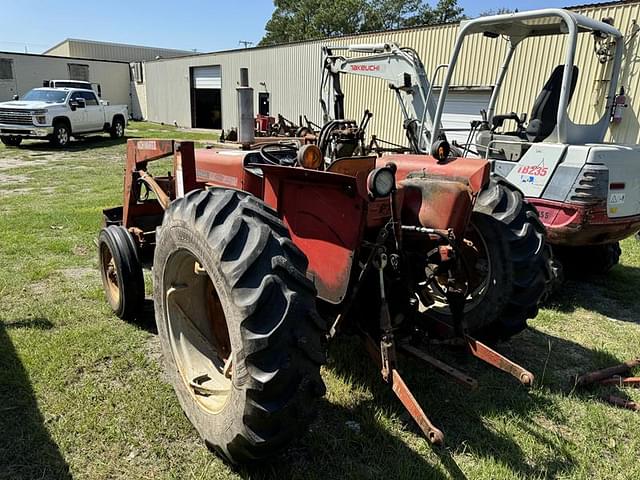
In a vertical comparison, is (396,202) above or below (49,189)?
above

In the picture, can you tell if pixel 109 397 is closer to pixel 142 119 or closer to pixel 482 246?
pixel 482 246

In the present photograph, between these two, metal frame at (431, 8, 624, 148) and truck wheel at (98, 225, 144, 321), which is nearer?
truck wheel at (98, 225, 144, 321)

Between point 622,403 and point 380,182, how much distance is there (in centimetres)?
222

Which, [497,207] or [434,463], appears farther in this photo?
[497,207]

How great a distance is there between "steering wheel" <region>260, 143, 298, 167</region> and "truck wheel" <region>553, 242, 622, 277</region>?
359 cm

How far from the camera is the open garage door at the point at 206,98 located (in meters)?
27.1

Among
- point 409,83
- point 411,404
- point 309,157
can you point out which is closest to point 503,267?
point 411,404

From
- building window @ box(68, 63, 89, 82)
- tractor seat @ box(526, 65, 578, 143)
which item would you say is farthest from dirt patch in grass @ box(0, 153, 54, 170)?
building window @ box(68, 63, 89, 82)

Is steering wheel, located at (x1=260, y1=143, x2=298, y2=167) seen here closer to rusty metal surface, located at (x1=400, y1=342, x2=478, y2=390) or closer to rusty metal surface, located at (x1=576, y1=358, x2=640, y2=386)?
rusty metal surface, located at (x1=400, y1=342, x2=478, y2=390)

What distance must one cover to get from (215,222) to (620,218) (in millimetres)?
4186

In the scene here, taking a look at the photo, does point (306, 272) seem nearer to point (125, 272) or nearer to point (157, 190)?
point (125, 272)

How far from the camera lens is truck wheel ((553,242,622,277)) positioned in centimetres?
579

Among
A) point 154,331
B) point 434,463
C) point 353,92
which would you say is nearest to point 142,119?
point 353,92

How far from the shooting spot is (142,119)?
34.0 meters
